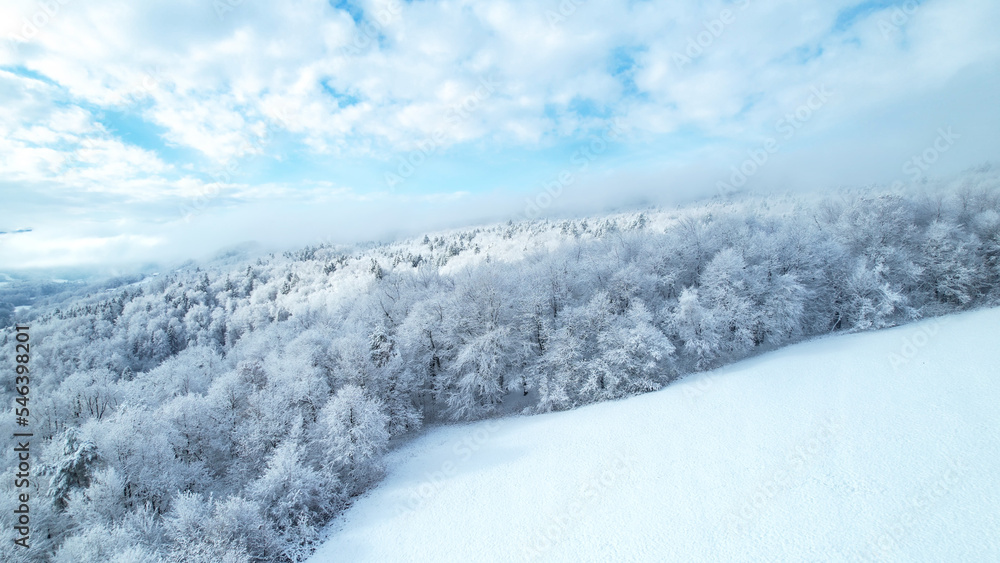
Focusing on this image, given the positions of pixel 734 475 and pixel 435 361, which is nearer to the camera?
pixel 734 475

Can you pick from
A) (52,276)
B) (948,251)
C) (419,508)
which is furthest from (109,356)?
(52,276)

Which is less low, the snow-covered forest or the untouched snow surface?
the snow-covered forest

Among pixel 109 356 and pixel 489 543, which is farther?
pixel 109 356

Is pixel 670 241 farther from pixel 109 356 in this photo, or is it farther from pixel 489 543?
pixel 109 356

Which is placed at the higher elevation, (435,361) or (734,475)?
(435,361)
